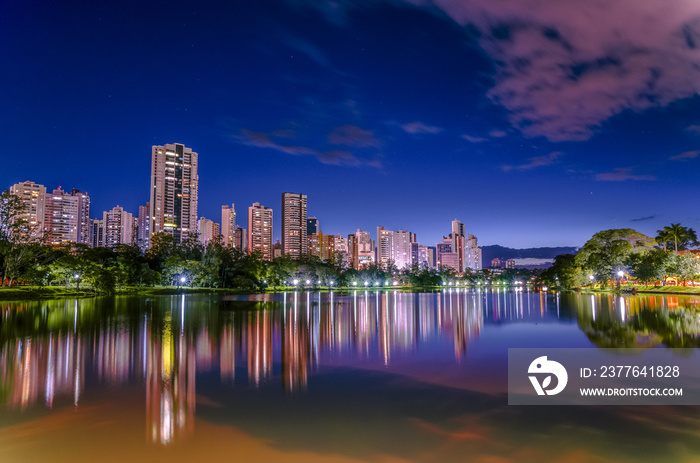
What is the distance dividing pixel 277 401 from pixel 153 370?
14.8ft

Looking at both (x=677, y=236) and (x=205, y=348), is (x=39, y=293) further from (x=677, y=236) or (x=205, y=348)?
(x=677, y=236)

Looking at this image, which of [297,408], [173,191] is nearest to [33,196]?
[173,191]

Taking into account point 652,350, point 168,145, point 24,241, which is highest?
point 168,145

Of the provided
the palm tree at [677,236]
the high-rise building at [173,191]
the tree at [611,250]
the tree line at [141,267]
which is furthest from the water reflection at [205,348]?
the high-rise building at [173,191]

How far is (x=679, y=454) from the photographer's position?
600cm

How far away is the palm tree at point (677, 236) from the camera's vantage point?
79.4 m

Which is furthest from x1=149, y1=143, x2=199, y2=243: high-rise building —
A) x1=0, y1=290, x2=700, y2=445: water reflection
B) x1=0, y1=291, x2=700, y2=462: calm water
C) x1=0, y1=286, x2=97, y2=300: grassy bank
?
x1=0, y1=291, x2=700, y2=462: calm water

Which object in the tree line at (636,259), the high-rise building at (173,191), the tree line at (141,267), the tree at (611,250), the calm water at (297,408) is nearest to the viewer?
the calm water at (297,408)

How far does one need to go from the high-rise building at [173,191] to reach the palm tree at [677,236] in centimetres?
15251

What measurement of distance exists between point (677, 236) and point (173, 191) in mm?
163076

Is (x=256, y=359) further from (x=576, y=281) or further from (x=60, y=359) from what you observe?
(x=576, y=281)

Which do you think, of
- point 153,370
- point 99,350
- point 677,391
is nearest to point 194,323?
point 99,350

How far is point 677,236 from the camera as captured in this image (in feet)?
261

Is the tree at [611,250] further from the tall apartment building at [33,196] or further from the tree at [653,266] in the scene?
the tall apartment building at [33,196]
